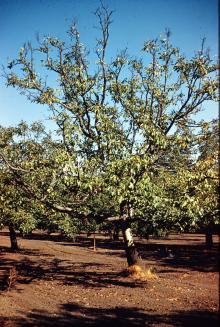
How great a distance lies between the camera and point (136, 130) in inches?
831

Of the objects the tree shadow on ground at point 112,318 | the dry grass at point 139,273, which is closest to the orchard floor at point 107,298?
the tree shadow on ground at point 112,318

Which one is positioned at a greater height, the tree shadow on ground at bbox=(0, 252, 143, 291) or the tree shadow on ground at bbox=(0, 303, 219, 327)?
the tree shadow on ground at bbox=(0, 303, 219, 327)

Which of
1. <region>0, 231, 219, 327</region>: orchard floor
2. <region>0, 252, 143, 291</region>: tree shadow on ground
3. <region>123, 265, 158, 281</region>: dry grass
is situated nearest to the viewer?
<region>0, 231, 219, 327</region>: orchard floor

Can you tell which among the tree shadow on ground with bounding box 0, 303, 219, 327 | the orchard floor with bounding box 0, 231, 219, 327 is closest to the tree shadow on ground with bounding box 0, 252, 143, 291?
the orchard floor with bounding box 0, 231, 219, 327

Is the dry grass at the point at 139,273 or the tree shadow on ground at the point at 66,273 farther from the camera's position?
the dry grass at the point at 139,273

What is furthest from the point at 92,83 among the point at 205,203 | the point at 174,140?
the point at 205,203

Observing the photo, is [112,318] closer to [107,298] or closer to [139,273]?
[107,298]

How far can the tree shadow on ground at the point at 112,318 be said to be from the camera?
521 inches

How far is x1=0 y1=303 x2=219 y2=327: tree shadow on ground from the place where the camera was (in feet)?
43.4

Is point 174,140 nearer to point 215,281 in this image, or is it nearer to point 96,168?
point 96,168

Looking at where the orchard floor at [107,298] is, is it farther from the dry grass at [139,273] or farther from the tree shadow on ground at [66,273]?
the dry grass at [139,273]

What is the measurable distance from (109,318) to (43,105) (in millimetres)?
13162

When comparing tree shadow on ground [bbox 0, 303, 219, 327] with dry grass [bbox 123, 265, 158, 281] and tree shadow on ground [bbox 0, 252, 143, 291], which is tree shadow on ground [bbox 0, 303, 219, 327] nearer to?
tree shadow on ground [bbox 0, 252, 143, 291]

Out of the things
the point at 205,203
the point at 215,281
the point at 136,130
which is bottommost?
the point at 215,281
